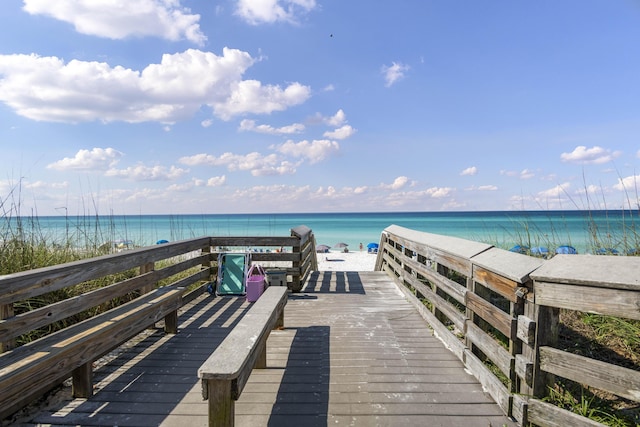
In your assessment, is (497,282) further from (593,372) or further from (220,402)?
(220,402)

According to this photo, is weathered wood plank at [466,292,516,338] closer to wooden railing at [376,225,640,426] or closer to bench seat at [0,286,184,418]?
wooden railing at [376,225,640,426]

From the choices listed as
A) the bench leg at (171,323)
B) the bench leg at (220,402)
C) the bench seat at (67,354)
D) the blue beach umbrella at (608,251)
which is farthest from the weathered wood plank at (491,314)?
the bench leg at (171,323)

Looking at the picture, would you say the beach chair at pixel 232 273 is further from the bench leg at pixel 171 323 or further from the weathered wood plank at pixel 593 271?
the weathered wood plank at pixel 593 271

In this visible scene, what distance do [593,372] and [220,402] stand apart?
7.03 feet

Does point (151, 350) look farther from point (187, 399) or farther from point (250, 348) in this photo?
point (250, 348)

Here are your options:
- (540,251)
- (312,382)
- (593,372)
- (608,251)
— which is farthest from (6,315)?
(540,251)

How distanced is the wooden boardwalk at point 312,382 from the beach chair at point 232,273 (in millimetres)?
1403

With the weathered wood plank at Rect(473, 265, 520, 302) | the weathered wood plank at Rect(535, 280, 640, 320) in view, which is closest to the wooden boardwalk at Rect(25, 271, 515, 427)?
the weathered wood plank at Rect(473, 265, 520, 302)

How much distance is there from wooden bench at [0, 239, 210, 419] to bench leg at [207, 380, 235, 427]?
4.00 ft

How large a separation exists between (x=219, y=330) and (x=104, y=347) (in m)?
1.71

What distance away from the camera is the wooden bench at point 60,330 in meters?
2.41

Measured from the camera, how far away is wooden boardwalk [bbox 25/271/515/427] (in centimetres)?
269

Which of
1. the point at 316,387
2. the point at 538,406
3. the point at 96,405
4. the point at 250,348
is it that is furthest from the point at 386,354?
the point at 96,405

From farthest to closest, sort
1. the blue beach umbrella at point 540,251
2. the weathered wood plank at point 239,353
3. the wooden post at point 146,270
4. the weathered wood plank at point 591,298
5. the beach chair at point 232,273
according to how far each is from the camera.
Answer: the beach chair at point 232,273 < the blue beach umbrella at point 540,251 < the wooden post at point 146,270 < the weathered wood plank at point 239,353 < the weathered wood plank at point 591,298
